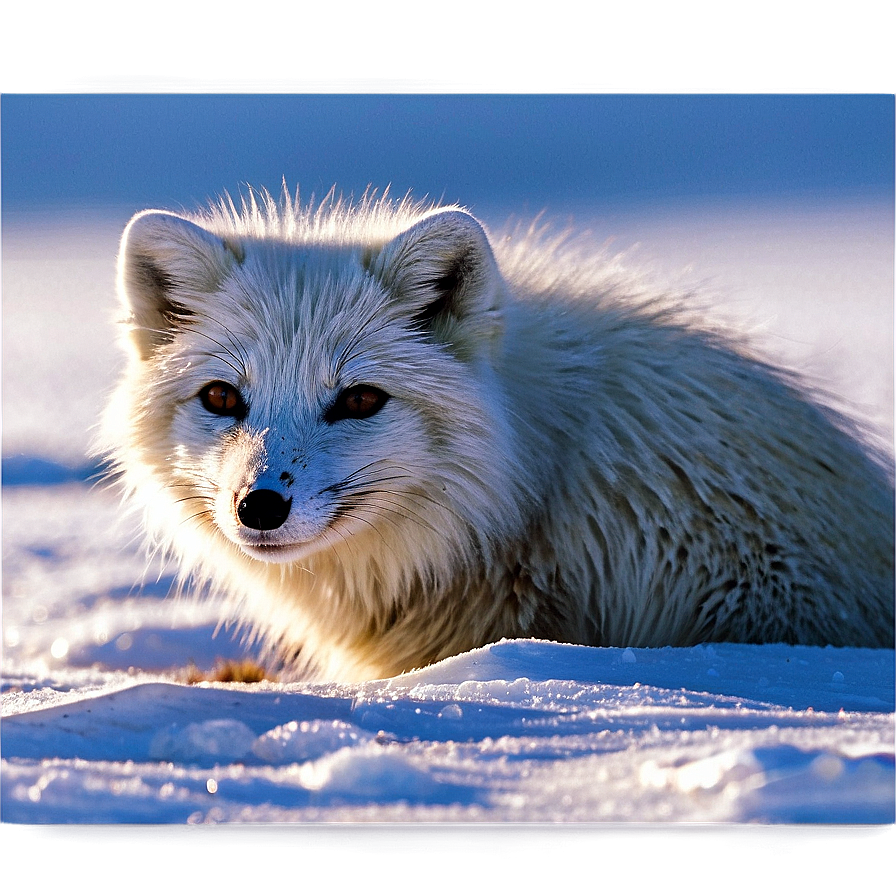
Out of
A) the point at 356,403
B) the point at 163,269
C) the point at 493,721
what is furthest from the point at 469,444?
the point at 163,269

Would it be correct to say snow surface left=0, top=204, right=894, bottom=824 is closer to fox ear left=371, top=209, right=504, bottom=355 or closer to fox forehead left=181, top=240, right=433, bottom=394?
fox forehead left=181, top=240, right=433, bottom=394

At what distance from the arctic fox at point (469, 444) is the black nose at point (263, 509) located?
0.17 m

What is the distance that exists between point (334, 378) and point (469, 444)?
1.33 ft

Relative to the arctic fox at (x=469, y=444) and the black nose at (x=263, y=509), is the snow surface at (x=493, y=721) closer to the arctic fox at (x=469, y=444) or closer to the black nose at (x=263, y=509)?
the arctic fox at (x=469, y=444)

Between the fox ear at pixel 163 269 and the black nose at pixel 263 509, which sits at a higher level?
the fox ear at pixel 163 269

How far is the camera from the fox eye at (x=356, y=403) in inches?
114

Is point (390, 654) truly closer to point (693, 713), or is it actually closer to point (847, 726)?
point (693, 713)

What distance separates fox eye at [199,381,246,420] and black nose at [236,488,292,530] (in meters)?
0.36

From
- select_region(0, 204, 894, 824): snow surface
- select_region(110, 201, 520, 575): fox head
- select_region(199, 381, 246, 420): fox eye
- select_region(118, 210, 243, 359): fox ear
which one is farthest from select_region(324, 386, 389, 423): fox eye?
select_region(0, 204, 894, 824): snow surface

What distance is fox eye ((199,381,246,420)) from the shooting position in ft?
9.64

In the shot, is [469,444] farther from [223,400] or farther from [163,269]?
[163,269]

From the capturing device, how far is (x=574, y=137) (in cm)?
338

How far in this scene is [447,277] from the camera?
2982mm

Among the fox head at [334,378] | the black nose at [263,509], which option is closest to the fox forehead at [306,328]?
the fox head at [334,378]
